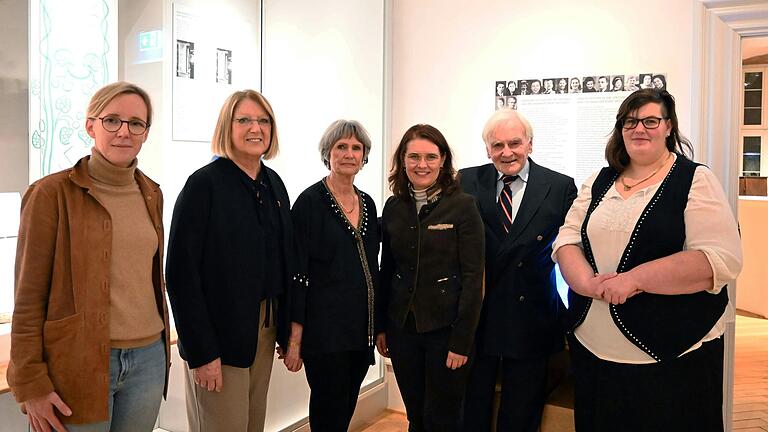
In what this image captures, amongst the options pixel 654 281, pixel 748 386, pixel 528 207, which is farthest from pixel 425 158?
pixel 748 386

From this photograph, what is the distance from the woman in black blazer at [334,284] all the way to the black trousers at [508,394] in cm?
44

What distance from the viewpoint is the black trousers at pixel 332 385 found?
88.3 inches

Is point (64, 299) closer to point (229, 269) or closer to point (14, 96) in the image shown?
point (229, 269)

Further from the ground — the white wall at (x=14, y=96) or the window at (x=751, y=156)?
the window at (x=751, y=156)

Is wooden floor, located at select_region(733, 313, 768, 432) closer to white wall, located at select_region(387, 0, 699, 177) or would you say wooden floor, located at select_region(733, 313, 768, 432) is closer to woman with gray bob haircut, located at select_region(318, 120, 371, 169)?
white wall, located at select_region(387, 0, 699, 177)

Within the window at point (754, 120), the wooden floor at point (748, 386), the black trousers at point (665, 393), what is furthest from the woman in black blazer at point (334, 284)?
the window at point (754, 120)

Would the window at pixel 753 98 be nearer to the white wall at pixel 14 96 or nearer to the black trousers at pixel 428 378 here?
the black trousers at pixel 428 378

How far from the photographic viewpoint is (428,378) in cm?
223

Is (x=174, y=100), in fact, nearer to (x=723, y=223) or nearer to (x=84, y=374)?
(x=84, y=374)

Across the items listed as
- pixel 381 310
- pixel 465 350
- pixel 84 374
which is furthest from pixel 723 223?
pixel 84 374

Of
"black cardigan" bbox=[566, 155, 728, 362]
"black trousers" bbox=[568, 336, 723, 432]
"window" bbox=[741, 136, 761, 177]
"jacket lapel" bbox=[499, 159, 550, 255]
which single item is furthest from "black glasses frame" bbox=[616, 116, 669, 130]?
"window" bbox=[741, 136, 761, 177]

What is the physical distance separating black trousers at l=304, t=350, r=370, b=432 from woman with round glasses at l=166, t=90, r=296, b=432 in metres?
0.22

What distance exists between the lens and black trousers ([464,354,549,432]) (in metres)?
2.32

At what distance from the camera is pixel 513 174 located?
2355mm
